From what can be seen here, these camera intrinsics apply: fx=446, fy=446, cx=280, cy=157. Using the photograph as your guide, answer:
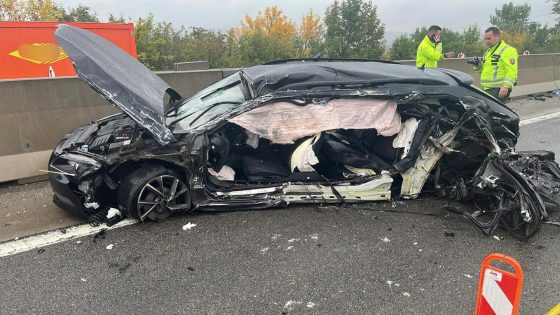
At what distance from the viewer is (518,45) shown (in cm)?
3794

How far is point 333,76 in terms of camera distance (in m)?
4.21

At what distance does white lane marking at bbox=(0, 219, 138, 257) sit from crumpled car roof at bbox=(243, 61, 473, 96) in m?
1.75

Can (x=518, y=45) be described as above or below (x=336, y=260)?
above

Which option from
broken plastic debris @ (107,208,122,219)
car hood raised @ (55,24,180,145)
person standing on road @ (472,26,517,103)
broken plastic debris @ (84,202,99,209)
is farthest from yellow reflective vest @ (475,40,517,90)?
broken plastic debris @ (84,202,99,209)

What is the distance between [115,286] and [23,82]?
10.5 feet

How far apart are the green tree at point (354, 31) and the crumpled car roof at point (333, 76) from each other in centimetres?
2736

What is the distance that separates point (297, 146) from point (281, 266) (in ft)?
4.29

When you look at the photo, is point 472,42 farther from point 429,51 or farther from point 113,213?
point 113,213

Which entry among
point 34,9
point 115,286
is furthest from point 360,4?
point 115,286

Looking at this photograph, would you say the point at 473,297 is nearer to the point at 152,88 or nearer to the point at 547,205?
the point at 547,205

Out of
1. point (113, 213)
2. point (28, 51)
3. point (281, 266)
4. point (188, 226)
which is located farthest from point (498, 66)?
point (28, 51)

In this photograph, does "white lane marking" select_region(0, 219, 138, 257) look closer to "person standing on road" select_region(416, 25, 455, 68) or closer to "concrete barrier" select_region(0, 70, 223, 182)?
"concrete barrier" select_region(0, 70, 223, 182)

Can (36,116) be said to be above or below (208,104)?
below

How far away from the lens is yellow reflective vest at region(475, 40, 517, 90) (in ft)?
21.3
